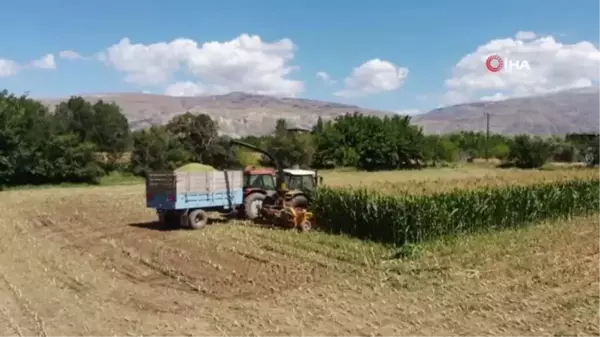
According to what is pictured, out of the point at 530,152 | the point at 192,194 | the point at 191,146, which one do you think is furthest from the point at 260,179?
the point at 530,152

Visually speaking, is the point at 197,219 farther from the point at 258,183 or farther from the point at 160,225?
the point at 258,183

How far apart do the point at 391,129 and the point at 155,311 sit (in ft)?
182

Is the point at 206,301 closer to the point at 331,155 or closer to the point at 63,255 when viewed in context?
the point at 63,255

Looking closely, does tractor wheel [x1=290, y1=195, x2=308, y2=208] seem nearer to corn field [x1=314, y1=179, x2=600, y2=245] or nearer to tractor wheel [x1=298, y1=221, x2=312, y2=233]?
corn field [x1=314, y1=179, x2=600, y2=245]

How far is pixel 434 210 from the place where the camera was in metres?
17.6

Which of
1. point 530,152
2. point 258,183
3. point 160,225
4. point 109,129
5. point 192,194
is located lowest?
point 160,225

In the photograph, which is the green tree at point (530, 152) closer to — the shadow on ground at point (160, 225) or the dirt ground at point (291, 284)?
the dirt ground at point (291, 284)

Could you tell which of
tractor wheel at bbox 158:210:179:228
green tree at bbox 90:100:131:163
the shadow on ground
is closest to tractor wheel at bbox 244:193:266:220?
the shadow on ground

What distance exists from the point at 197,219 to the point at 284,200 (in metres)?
2.82

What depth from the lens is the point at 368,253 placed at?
16.0m

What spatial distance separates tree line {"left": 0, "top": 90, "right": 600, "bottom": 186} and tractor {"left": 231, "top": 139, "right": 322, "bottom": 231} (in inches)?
695

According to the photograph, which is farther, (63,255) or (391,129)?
(391,129)

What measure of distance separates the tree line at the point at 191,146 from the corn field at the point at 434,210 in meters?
20.5

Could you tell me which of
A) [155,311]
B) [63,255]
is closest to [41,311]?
[155,311]
